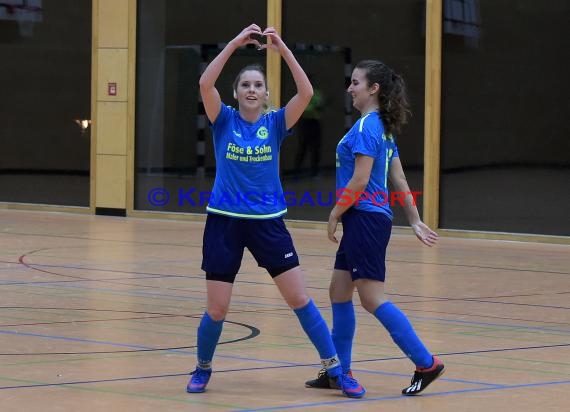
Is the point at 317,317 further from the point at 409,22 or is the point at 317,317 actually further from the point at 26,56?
the point at 26,56

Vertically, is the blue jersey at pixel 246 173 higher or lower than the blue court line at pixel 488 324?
higher

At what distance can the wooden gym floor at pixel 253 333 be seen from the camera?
6.91 metres

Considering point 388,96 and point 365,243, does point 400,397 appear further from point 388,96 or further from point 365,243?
point 388,96

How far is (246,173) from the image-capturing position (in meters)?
7.12

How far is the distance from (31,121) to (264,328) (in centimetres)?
1381

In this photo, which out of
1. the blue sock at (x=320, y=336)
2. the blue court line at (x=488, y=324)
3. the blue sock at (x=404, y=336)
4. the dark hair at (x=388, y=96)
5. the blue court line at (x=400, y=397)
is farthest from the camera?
the blue court line at (x=488, y=324)

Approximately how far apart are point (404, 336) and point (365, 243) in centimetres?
55

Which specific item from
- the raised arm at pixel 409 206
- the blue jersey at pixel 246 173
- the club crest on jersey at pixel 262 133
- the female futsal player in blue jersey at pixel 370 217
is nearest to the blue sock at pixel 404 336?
the female futsal player in blue jersey at pixel 370 217

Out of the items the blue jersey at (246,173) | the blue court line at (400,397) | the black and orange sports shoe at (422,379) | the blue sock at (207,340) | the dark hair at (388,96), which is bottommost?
the blue court line at (400,397)

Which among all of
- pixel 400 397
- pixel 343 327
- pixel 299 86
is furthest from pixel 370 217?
pixel 400 397

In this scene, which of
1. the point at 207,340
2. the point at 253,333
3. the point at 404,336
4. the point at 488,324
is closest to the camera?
the point at 404,336

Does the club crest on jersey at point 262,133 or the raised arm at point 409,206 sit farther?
the raised arm at point 409,206

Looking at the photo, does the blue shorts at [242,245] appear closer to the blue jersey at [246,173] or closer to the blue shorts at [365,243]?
the blue jersey at [246,173]

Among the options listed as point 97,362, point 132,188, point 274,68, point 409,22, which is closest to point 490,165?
point 409,22
